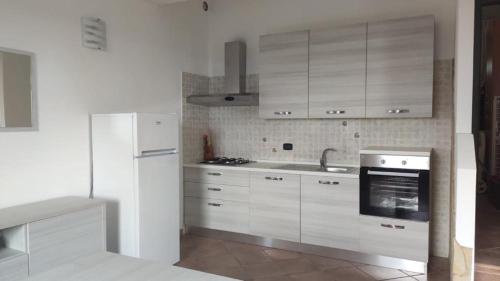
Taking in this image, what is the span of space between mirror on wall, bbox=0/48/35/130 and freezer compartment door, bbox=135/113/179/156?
76cm

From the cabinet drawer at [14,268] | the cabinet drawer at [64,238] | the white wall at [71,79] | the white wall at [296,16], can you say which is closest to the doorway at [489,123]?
the white wall at [296,16]

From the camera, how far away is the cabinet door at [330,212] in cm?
338

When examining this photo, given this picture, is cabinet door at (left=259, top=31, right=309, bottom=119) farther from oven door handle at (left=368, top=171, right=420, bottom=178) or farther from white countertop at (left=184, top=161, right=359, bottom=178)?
oven door handle at (left=368, top=171, right=420, bottom=178)

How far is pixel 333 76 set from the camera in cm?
361

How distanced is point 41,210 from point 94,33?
1544 mm

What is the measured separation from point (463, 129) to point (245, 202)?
2.19m

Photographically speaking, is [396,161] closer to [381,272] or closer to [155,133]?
[381,272]

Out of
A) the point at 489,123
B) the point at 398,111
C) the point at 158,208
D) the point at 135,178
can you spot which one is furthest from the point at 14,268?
the point at 489,123

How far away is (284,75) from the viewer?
12.7 ft

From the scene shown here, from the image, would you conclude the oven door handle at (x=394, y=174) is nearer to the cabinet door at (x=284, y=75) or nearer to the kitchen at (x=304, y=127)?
the kitchen at (x=304, y=127)

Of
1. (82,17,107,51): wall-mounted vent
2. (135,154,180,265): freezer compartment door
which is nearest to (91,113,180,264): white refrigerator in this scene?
(135,154,180,265): freezer compartment door

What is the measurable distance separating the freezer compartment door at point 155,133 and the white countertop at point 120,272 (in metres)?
1.55

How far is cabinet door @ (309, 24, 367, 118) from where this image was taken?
350 centimetres

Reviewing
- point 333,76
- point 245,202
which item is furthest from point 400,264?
point 333,76
